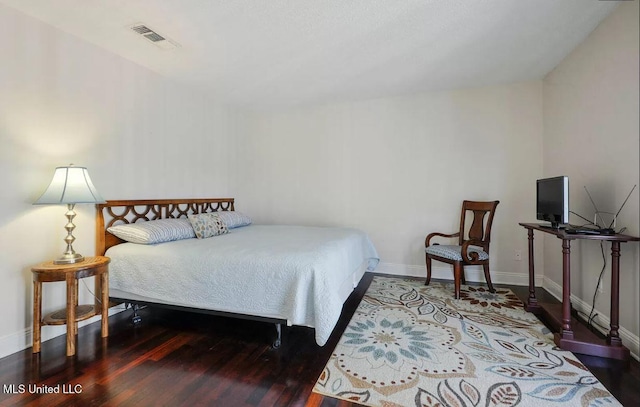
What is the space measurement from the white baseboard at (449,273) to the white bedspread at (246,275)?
4.87ft

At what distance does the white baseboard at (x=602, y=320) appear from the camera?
185 centimetres

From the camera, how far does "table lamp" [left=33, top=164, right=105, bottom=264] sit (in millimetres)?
1968

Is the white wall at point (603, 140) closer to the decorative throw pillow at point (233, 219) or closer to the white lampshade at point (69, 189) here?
the decorative throw pillow at point (233, 219)

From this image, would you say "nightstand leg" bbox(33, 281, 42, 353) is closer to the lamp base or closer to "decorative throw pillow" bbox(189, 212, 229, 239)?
the lamp base

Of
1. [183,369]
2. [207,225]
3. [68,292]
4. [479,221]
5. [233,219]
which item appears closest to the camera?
[183,369]

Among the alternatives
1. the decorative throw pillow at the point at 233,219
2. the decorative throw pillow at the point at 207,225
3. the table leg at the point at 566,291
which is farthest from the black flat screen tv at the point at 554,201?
the decorative throw pillow at the point at 233,219

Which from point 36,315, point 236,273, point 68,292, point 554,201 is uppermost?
point 554,201

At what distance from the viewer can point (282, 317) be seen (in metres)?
1.94

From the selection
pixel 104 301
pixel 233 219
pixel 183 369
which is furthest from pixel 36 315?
pixel 233 219

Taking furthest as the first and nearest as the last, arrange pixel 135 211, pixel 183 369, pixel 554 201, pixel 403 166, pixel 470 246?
pixel 403 166
pixel 470 246
pixel 135 211
pixel 554 201
pixel 183 369

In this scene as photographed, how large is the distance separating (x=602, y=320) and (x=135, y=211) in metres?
4.26

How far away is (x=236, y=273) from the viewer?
2039 millimetres

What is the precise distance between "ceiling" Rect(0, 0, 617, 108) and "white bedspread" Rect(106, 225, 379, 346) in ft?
5.82

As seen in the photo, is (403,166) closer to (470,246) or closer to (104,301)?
(470,246)
